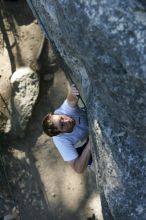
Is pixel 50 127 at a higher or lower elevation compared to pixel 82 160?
higher

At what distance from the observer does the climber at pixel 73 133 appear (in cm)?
423

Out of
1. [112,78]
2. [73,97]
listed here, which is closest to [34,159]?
[73,97]

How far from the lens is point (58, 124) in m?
4.17

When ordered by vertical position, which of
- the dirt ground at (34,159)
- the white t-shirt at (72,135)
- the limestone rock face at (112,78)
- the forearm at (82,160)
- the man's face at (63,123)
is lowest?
the dirt ground at (34,159)

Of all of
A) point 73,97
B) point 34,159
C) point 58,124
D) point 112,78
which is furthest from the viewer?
point 34,159

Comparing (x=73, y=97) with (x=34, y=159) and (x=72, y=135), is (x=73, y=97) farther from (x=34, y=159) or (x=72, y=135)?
(x=34, y=159)

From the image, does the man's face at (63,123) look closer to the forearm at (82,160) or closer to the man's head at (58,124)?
the man's head at (58,124)

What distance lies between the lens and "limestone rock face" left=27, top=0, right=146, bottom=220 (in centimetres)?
273

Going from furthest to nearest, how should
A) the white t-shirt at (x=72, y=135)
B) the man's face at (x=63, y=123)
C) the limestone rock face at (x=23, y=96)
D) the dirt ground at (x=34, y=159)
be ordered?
1. the limestone rock face at (x=23, y=96)
2. the dirt ground at (x=34, y=159)
3. the white t-shirt at (x=72, y=135)
4. the man's face at (x=63, y=123)

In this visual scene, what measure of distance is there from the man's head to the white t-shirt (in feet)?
0.36

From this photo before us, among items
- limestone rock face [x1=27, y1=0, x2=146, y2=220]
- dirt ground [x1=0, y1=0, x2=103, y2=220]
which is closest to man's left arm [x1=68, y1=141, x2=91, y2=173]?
limestone rock face [x1=27, y1=0, x2=146, y2=220]

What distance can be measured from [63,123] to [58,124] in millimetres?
49

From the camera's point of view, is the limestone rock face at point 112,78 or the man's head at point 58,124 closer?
the limestone rock face at point 112,78

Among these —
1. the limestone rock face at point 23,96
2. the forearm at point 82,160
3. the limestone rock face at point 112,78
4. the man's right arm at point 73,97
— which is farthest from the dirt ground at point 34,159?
the limestone rock face at point 112,78
